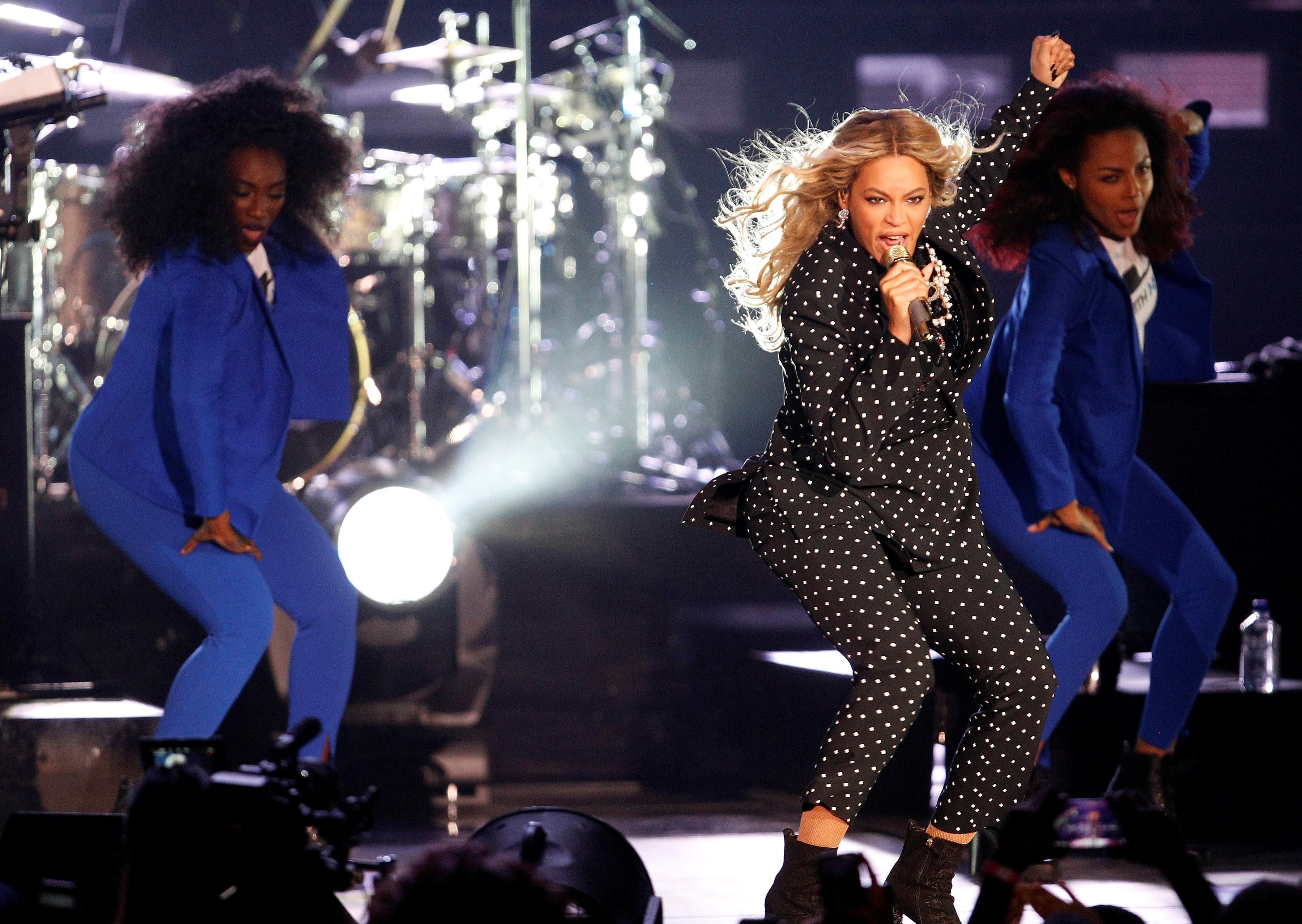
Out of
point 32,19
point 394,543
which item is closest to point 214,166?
point 394,543

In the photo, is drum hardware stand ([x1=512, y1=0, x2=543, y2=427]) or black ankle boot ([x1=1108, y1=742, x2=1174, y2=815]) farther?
drum hardware stand ([x1=512, y1=0, x2=543, y2=427])

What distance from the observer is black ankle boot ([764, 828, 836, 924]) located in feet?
9.27

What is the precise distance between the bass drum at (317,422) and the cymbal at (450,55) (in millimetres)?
1626

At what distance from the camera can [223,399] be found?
12.8ft

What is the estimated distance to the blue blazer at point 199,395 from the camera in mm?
3777

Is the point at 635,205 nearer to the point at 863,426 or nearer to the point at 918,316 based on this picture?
the point at 863,426

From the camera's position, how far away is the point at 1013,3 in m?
10.9

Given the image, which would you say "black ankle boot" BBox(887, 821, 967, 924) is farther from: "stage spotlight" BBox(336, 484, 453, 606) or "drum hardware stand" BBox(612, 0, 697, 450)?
"drum hardware stand" BBox(612, 0, 697, 450)

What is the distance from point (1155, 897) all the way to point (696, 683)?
2.35 m

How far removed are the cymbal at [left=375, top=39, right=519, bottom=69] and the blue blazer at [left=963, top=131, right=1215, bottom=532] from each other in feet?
16.5

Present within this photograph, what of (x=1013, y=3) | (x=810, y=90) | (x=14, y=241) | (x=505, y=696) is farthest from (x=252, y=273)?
(x=1013, y=3)

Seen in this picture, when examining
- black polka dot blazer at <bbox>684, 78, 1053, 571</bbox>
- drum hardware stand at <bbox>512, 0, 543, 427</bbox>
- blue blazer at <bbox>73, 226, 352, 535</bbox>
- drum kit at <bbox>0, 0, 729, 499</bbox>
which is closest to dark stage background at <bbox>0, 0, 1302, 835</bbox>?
drum kit at <bbox>0, 0, 729, 499</bbox>

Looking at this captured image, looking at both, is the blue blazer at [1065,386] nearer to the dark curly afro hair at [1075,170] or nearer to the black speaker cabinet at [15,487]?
the dark curly afro hair at [1075,170]

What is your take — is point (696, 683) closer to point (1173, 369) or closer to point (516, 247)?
point (1173, 369)
